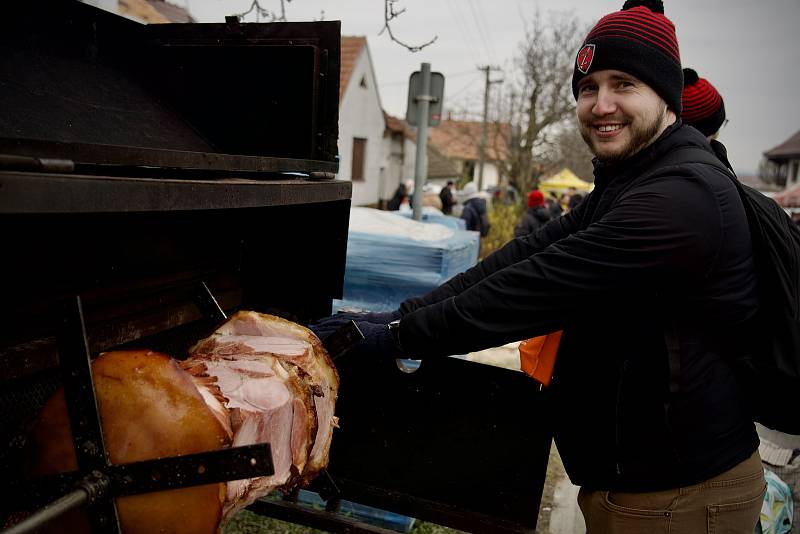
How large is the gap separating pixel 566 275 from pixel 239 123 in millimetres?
1631

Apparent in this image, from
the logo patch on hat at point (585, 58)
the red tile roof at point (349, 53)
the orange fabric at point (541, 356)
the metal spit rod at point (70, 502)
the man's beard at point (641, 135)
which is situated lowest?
the metal spit rod at point (70, 502)

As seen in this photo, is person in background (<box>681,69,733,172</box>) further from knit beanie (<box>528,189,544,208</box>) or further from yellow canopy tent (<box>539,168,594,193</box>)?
yellow canopy tent (<box>539,168,594,193</box>)

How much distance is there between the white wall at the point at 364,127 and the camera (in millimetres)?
19531

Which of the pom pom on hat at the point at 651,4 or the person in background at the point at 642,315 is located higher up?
the pom pom on hat at the point at 651,4

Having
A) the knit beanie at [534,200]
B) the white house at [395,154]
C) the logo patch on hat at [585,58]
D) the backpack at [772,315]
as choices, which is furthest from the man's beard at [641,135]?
the white house at [395,154]

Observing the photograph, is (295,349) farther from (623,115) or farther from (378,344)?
(623,115)

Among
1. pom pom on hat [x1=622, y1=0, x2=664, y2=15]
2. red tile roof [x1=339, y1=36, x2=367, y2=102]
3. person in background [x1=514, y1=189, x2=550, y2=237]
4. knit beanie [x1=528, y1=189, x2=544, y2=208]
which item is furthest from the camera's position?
red tile roof [x1=339, y1=36, x2=367, y2=102]

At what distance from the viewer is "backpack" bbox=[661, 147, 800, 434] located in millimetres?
1627

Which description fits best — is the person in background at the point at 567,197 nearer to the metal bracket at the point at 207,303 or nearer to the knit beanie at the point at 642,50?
the knit beanie at the point at 642,50

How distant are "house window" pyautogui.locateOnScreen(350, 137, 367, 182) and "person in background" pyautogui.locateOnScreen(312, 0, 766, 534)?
20.4 metres

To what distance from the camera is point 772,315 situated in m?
1.66

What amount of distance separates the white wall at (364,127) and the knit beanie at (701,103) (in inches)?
591

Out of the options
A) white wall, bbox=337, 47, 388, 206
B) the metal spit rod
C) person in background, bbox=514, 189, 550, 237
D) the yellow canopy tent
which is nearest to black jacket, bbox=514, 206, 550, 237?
person in background, bbox=514, 189, 550, 237

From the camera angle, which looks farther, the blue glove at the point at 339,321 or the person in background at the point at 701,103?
the person in background at the point at 701,103
